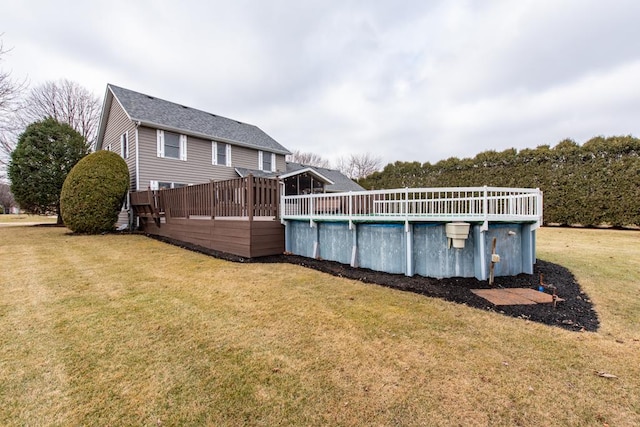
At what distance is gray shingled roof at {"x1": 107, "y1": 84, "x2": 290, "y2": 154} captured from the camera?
12.5 meters

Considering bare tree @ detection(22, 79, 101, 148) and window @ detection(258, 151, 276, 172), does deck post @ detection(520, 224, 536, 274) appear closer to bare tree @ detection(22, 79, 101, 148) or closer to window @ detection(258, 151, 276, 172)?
window @ detection(258, 151, 276, 172)

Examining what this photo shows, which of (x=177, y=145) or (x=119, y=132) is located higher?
(x=119, y=132)

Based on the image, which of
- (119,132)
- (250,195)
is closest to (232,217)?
(250,195)

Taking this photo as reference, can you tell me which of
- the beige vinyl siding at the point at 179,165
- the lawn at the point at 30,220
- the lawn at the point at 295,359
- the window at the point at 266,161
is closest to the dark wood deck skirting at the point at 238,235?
the lawn at the point at 295,359

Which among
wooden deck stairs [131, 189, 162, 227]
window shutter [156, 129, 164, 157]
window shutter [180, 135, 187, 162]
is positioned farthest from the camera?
window shutter [180, 135, 187, 162]

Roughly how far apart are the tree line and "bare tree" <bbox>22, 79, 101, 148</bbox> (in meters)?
25.6

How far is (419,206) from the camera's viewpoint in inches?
234

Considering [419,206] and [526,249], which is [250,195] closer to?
[419,206]

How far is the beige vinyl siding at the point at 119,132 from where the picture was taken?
1239cm

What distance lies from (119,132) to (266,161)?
306 inches

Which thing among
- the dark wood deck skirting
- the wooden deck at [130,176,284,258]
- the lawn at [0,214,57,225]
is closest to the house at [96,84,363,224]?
the wooden deck at [130,176,284,258]

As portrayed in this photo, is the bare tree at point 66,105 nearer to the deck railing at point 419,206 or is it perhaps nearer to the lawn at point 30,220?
the lawn at point 30,220

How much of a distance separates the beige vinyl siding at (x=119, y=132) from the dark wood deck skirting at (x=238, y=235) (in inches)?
228

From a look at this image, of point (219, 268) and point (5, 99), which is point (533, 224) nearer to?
point (219, 268)
